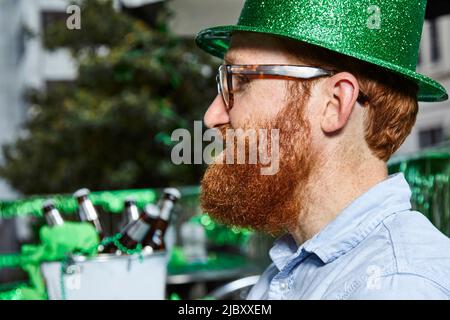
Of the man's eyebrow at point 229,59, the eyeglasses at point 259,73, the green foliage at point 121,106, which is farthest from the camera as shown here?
the green foliage at point 121,106

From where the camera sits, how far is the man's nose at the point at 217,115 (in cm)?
150

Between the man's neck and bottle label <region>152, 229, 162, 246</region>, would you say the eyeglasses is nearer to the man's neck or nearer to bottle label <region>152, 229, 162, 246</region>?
the man's neck

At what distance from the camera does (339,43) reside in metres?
1.32

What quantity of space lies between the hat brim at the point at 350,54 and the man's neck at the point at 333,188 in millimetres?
192

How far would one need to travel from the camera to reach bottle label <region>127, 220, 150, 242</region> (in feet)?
6.90

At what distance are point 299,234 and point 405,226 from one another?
10.5 inches

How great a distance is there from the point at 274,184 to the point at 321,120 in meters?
0.16

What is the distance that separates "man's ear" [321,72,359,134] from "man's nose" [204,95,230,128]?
0.72 ft

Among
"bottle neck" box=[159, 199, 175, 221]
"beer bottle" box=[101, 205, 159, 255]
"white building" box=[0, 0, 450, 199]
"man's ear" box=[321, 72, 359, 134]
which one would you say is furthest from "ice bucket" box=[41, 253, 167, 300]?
"white building" box=[0, 0, 450, 199]

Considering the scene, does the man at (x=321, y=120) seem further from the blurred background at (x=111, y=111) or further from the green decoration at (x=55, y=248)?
the blurred background at (x=111, y=111)

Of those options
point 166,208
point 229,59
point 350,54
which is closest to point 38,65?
point 166,208

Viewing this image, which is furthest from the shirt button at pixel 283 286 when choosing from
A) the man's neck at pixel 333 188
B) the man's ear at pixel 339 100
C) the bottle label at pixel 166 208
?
the bottle label at pixel 166 208
